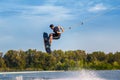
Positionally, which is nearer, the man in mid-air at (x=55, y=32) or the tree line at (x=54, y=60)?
the man in mid-air at (x=55, y=32)

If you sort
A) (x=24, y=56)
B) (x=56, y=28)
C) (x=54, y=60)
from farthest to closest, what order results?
1. (x=24, y=56)
2. (x=54, y=60)
3. (x=56, y=28)

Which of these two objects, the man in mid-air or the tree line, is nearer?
the man in mid-air

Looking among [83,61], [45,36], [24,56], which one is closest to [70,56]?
[83,61]

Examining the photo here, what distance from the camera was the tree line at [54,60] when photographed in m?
122

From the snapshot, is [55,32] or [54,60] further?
[54,60]

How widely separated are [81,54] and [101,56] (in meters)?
7.35

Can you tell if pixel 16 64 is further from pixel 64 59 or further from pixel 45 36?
pixel 45 36

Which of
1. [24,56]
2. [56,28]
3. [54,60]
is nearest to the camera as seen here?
[56,28]

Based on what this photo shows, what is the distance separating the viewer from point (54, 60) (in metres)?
122

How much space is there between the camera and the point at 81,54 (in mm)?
136000

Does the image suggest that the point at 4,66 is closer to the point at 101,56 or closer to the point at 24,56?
the point at 24,56

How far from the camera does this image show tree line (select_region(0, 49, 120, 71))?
400ft

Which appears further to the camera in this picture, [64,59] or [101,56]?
[101,56]

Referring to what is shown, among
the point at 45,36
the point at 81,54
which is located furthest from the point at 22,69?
the point at 45,36
